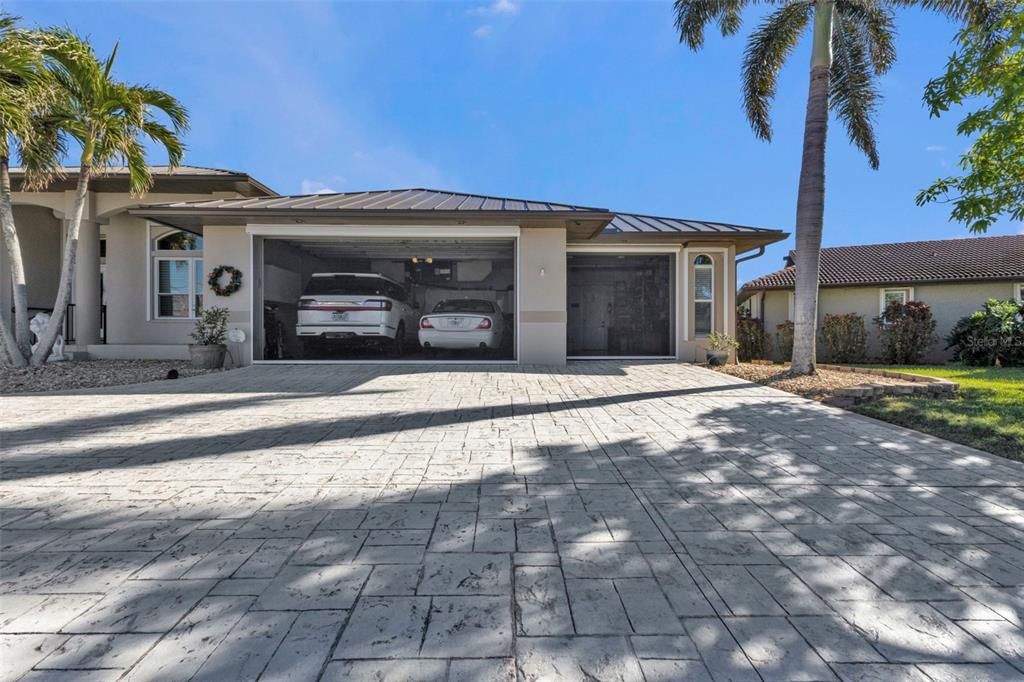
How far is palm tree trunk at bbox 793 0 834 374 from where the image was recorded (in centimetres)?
902

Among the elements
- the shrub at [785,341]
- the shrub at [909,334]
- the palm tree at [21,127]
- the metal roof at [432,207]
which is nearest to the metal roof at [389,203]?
the metal roof at [432,207]

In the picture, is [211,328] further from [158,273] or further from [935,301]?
[935,301]

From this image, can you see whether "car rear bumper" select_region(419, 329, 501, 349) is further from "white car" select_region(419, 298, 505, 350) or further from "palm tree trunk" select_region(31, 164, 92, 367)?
"palm tree trunk" select_region(31, 164, 92, 367)

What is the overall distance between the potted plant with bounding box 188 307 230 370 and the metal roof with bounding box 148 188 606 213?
219 centimetres

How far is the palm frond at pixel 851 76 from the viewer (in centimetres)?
990

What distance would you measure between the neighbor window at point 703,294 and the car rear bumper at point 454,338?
5224 mm

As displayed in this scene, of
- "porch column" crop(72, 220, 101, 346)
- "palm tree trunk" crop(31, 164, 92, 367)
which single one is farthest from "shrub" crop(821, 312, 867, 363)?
"porch column" crop(72, 220, 101, 346)

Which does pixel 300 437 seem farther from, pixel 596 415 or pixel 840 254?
pixel 840 254

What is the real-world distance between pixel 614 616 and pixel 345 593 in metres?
1.17

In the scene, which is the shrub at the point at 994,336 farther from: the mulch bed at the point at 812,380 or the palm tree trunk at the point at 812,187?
the palm tree trunk at the point at 812,187

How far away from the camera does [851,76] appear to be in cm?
995

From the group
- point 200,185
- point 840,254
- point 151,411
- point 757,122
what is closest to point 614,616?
point 151,411

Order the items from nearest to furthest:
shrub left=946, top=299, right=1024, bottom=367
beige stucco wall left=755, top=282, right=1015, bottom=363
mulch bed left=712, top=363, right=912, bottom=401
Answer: mulch bed left=712, top=363, right=912, bottom=401 → shrub left=946, top=299, right=1024, bottom=367 → beige stucco wall left=755, top=282, right=1015, bottom=363

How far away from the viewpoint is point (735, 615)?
2039mm
